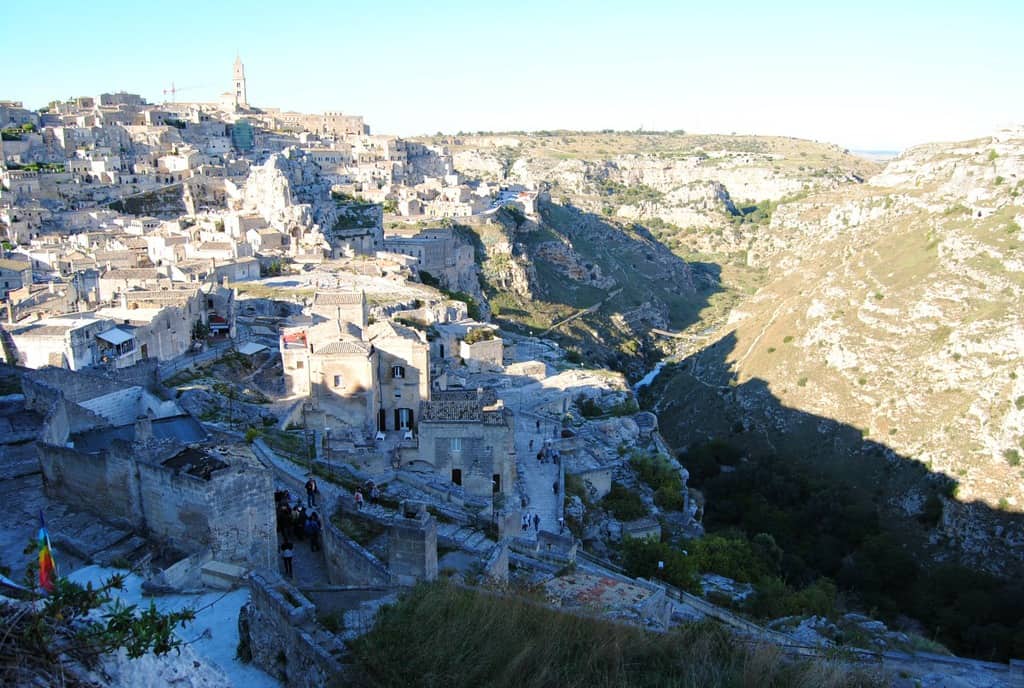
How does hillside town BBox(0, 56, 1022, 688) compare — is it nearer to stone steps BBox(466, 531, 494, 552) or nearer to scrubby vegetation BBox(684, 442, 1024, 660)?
stone steps BBox(466, 531, 494, 552)

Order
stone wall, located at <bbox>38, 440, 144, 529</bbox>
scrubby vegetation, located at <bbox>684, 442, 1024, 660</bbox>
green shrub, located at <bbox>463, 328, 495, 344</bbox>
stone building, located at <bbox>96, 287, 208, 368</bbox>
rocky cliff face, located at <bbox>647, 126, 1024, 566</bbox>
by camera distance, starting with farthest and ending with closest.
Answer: green shrub, located at <bbox>463, 328, 495, 344</bbox> < rocky cliff face, located at <bbox>647, 126, 1024, 566</bbox> < stone building, located at <bbox>96, 287, 208, 368</bbox> < scrubby vegetation, located at <bbox>684, 442, 1024, 660</bbox> < stone wall, located at <bbox>38, 440, 144, 529</bbox>

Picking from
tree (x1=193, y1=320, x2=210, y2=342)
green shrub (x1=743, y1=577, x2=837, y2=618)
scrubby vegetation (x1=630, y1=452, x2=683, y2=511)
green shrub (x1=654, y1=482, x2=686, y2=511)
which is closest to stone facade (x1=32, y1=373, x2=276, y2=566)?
green shrub (x1=743, y1=577, x2=837, y2=618)

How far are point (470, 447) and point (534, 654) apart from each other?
1097cm

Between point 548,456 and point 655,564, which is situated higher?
point 548,456

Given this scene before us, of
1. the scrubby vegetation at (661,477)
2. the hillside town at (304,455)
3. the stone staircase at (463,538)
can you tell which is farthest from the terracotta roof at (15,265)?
the stone staircase at (463,538)

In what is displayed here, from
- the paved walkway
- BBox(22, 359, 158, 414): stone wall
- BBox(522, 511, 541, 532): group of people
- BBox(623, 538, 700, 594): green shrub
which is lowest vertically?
BBox(623, 538, 700, 594): green shrub

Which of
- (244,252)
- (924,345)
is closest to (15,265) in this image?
(244,252)

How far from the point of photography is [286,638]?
7.18 metres

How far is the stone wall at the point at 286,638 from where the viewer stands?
6719mm

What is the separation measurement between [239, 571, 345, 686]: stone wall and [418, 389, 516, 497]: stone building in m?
9.28

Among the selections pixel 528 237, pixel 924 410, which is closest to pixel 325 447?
pixel 924 410

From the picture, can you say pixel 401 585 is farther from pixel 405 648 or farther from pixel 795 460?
pixel 795 460

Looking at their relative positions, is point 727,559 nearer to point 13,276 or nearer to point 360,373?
point 360,373

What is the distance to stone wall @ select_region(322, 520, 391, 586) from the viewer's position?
908 centimetres
